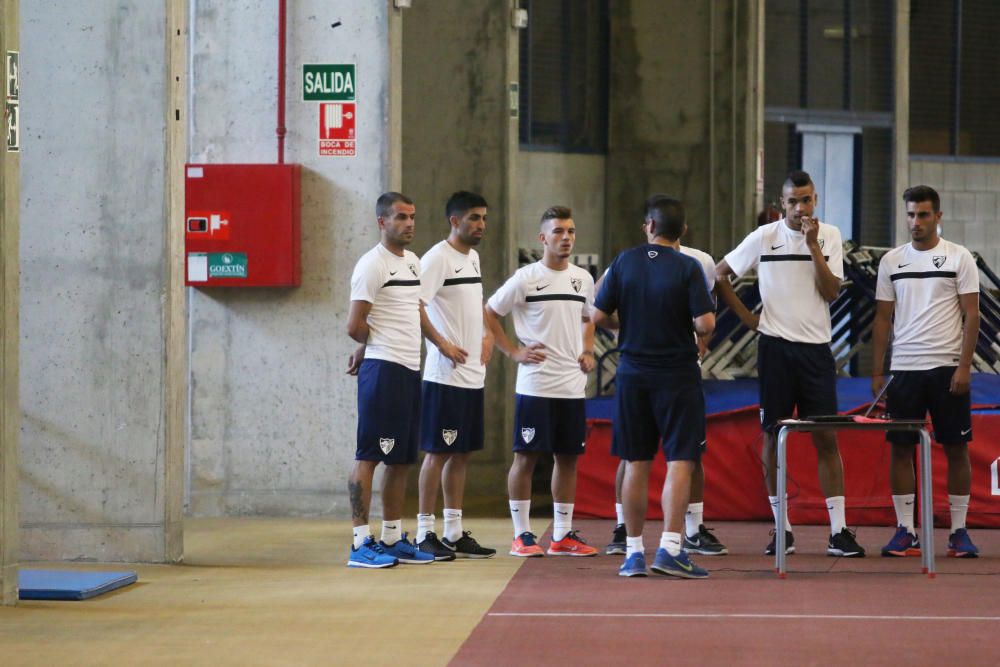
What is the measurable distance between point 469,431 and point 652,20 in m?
8.36

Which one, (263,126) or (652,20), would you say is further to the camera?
(652,20)

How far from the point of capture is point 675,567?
731cm

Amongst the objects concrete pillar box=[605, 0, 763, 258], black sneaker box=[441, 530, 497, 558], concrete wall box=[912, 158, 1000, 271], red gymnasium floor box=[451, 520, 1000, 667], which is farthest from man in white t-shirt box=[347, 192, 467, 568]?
concrete wall box=[912, 158, 1000, 271]

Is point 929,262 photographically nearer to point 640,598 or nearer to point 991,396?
point 991,396

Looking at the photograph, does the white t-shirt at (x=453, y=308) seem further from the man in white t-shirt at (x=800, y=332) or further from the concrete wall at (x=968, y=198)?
the concrete wall at (x=968, y=198)

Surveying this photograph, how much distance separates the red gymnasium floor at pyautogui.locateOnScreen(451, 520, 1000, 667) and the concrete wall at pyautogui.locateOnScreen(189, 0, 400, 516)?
2.60 meters

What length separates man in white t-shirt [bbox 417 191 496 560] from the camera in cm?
823

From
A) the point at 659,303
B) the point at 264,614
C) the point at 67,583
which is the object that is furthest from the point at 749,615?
the point at 67,583

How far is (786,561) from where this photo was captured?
8047 millimetres

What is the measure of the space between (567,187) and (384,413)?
325 inches

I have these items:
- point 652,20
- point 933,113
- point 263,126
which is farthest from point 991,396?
point 933,113

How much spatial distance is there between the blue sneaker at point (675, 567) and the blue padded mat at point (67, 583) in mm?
2294

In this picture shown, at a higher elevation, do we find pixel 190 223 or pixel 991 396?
pixel 190 223

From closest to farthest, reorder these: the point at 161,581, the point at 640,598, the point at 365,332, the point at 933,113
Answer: the point at 640,598 < the point at 161,581 < the point at 365,332 < the point at 933,113
